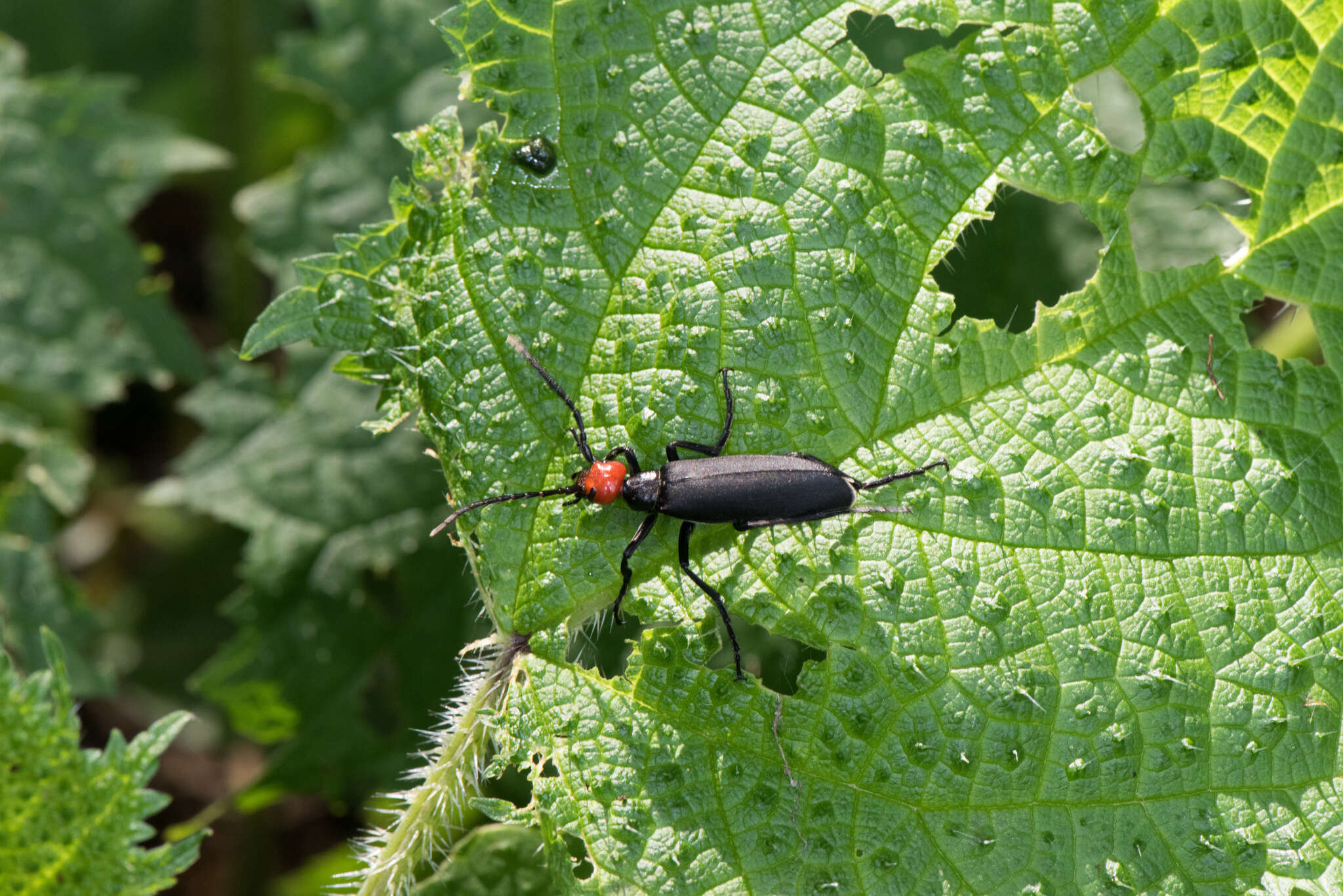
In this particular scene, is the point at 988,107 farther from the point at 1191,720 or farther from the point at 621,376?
the point at 1191,720

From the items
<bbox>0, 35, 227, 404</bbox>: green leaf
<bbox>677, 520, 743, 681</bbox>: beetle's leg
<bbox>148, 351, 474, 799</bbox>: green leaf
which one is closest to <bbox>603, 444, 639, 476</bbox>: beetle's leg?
<bbox>677, 520, 743, 681</bbox>: beetle's leg

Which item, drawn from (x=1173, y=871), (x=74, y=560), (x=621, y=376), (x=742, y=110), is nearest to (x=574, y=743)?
(x=621, y=376)

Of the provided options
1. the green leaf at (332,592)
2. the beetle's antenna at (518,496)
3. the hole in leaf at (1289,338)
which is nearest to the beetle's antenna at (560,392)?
the beetle's antenna at (518,496)

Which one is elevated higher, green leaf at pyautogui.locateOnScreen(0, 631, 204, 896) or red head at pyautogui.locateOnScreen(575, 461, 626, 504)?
red head at pyautogui.locateOnScreen(575, 461, 626, 504)

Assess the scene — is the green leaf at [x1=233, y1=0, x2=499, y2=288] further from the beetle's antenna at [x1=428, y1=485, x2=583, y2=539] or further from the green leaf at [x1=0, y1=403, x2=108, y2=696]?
the beetle's antenna at [x1=428, y1=485, x2=583, y2=539]

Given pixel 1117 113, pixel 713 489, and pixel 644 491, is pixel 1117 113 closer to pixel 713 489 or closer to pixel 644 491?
pixel 713 489

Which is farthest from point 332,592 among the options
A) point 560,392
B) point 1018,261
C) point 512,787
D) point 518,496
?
point 1018,261
